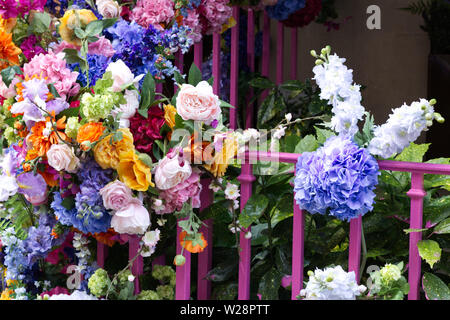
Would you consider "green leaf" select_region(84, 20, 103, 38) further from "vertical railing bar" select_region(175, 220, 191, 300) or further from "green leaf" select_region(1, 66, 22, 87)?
"vertical railing bar" select_region(175, 220, 191, 300)

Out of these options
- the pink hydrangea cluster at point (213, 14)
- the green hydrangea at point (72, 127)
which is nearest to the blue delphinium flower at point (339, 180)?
the green hydrangea at point (72, 127)

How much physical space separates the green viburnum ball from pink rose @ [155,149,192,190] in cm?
48

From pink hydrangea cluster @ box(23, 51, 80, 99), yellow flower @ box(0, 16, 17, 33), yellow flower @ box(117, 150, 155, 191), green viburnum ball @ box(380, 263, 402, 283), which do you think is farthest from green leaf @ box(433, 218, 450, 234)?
yellow flower @ box(0, 16, 17, 33)

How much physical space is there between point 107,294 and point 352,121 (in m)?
0.71

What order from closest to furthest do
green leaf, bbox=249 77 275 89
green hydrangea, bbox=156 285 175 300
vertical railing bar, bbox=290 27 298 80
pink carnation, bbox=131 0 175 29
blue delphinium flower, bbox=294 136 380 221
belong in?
blue delphinium flower, bbox=294 136 380 221
green hydrangea, bbox=156 285 175 300
pink carnation, bbox=131 0 175 29
green leaf, bbox=249 77 275 89
vertical railing bar, bbox=290 27 298 80

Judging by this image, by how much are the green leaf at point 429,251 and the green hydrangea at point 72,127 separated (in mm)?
799

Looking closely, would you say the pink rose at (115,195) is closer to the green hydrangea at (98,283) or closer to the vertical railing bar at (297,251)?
the green hydrangea at (98,283)

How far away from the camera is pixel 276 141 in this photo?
5.50 feet

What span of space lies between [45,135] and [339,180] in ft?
2.14

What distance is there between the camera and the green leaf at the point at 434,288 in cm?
146

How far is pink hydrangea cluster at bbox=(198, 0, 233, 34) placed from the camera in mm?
2482

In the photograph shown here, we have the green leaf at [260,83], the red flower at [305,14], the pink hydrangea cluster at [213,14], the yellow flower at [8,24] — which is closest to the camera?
the yellow flower at [8,24]

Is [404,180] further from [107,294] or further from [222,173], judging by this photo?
[107,294]

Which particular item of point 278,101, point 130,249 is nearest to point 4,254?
point 130,249
